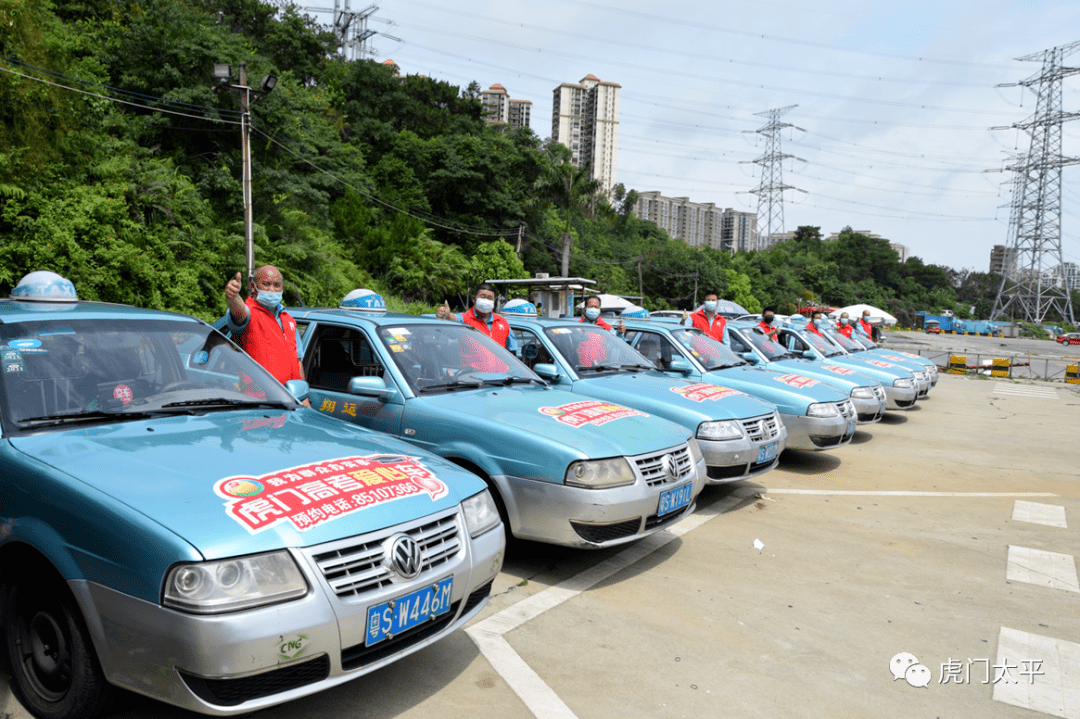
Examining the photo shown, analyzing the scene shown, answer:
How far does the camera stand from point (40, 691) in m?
2.63

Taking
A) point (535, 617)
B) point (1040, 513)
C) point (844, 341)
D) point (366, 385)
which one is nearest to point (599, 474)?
point (535, 617)

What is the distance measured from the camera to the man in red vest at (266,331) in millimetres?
4945

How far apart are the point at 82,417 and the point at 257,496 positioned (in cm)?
109

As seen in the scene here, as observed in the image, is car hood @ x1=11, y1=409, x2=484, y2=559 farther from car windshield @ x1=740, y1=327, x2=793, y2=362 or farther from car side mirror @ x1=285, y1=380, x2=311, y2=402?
car windshield @ x1=740, y1=327, x2=793, y2=362

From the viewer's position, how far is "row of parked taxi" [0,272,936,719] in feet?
7.51

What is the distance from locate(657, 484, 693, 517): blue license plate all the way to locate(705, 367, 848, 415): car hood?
3.26m

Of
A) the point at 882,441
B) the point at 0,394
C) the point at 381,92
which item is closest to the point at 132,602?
the point at 0,394

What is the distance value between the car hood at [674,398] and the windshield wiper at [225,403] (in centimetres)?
301

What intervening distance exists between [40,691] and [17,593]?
14.7 inches

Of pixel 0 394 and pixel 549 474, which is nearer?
pixel 0 394

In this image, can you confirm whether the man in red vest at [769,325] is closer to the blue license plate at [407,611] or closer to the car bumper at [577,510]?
the car bumper at [577,510]

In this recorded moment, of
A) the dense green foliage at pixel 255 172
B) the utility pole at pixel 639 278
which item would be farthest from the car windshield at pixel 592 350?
the utility pole at pixel 639 278

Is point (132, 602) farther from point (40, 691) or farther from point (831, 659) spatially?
point (831, 659)

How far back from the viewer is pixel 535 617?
388 centimetres
